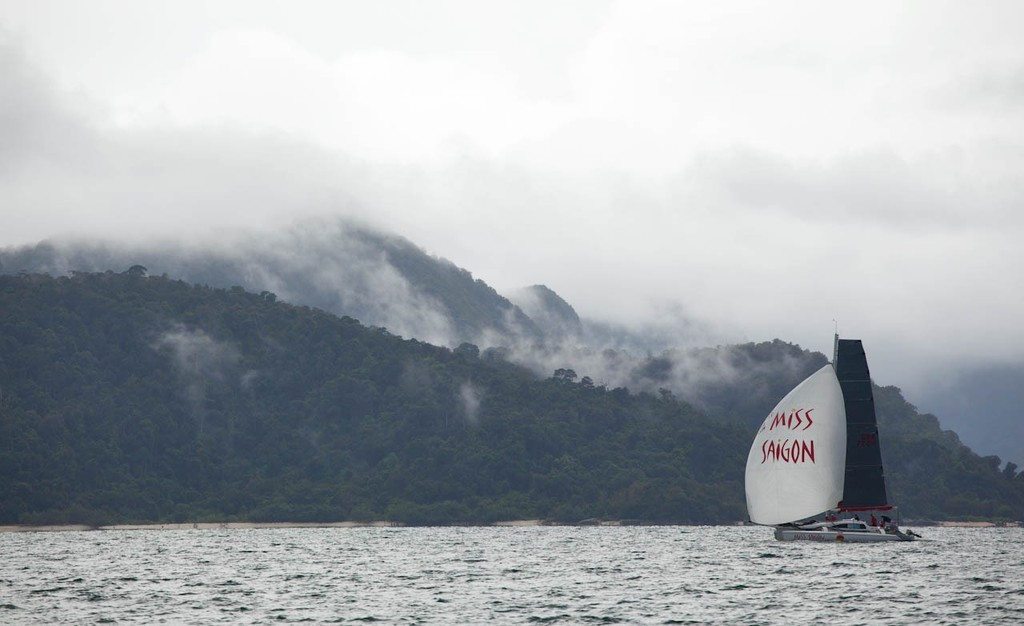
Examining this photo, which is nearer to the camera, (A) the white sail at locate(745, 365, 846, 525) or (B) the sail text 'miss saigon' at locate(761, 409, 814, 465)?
(B) the sail text 'miss saigon' at locate(761, 409, 814, 465)

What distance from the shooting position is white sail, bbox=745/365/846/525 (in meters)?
119

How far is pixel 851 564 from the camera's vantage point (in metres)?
100

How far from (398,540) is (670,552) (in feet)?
162

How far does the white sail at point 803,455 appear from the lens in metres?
119

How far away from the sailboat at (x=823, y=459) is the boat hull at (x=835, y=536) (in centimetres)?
9

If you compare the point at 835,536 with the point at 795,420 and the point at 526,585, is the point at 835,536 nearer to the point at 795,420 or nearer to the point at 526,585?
the point at 795,420

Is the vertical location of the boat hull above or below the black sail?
below

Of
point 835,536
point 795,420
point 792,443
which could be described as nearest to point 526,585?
point 792,443

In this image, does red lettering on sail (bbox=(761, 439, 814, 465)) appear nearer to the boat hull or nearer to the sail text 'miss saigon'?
the sail text 'miss saigon'

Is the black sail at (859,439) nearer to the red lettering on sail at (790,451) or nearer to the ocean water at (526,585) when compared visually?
the ocean water at (526,585)

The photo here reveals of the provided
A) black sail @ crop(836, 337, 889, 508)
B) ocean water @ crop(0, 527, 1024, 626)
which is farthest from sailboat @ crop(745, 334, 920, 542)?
ocean water @ crop(0, 527, 1024, 626)

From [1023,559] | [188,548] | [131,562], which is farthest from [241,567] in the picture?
[1023,559]

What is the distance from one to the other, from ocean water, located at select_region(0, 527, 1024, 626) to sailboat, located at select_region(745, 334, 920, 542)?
2.91m

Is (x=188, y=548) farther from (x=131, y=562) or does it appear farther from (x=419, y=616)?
(x=419, y=616)
